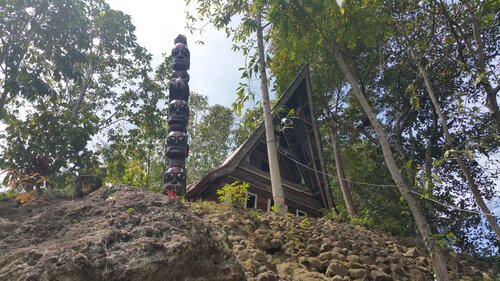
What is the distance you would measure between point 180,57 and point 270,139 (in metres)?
5.42

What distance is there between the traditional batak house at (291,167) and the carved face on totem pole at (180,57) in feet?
11.5

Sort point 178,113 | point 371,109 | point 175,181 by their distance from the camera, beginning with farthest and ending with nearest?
point 178,113 → point 175,181 → point 371,109

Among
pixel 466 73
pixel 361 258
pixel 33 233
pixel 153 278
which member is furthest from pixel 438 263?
pixel 33 233

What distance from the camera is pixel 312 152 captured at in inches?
645

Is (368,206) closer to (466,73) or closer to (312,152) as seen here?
(312,152)

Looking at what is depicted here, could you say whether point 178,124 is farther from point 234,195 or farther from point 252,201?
point 252,201

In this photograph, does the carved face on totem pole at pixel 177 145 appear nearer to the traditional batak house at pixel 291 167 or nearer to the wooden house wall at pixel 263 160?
the traditional batak house at pixel 291 167

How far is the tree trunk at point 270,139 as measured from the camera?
9584 millimetres

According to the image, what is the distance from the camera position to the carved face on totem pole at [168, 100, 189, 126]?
1208 centimetres

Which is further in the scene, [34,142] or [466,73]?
[34,142]

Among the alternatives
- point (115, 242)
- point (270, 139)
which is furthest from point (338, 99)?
point (115, 242)

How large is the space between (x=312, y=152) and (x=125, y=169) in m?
7.70

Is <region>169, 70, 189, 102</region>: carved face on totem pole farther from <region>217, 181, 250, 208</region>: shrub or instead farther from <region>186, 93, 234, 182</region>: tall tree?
<region>186, 93, 234, 182</region>: tall tree

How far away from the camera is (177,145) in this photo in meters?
11.3
